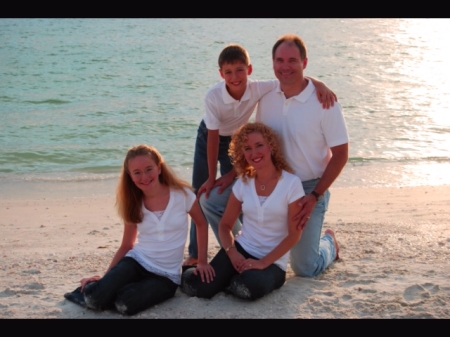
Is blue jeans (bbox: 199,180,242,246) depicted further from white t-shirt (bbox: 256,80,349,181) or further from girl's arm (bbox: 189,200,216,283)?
white t-shirt (bbox: 256,80,349,181)

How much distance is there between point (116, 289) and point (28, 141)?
26.6 ft

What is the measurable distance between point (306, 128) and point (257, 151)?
17.3 inches

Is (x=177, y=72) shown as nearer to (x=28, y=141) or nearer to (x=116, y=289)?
(x=28, y=141)

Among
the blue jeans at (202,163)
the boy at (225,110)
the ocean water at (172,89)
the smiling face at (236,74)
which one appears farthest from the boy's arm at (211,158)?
the ocean water at (172,89)

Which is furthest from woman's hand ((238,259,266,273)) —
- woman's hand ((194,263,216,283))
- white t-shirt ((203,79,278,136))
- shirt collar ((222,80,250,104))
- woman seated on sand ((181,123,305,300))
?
shirt collar ((222,80,250,104))

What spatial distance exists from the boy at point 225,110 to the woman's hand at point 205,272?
58 centimetres

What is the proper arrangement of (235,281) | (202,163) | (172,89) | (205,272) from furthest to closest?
(172,89)
(202,163)
(205,272)
(235,281)

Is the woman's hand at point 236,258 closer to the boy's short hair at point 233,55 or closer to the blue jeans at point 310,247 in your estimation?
the blue jeans at point 310,247

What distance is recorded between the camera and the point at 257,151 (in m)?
4.41

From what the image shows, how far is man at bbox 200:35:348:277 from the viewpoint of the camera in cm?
458

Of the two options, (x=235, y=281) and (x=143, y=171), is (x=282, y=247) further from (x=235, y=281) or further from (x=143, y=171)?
(x=143, y=171)

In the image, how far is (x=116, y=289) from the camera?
4219 mm

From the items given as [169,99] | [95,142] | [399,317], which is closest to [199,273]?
[399,317]

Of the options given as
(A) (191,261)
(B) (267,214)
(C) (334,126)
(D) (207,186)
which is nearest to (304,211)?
(B) (267,214)
